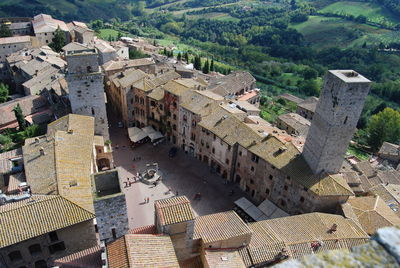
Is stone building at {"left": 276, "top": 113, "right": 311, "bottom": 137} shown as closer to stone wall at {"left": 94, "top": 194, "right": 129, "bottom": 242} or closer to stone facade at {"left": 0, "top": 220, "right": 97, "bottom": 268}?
stone facade at {"left": 0, "top": 220, "right": 97, "bottom": 268}

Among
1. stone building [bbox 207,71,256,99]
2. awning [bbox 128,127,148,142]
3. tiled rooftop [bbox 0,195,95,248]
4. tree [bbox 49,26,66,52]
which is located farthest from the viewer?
tree [bbox 49,26,66,52]

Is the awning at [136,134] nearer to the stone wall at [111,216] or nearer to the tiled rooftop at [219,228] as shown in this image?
the tiled rooftop at [219,228]

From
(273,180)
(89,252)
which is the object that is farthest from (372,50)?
(89,252)

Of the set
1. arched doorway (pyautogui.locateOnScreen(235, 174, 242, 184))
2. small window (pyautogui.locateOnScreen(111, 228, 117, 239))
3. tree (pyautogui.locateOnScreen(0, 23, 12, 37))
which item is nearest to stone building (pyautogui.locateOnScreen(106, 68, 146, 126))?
arched doorway (pyautogui.locateOnScreen(235, 174, 242, 184))

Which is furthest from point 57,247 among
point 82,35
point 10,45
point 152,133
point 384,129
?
point 384,129

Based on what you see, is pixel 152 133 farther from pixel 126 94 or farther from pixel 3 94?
pixel 3 94

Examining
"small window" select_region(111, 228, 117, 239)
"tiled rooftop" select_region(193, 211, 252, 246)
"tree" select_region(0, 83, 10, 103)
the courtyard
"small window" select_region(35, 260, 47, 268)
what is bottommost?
the courtyard

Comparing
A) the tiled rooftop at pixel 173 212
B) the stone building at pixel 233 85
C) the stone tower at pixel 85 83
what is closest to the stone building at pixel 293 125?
the stone building at pixel 233 85
